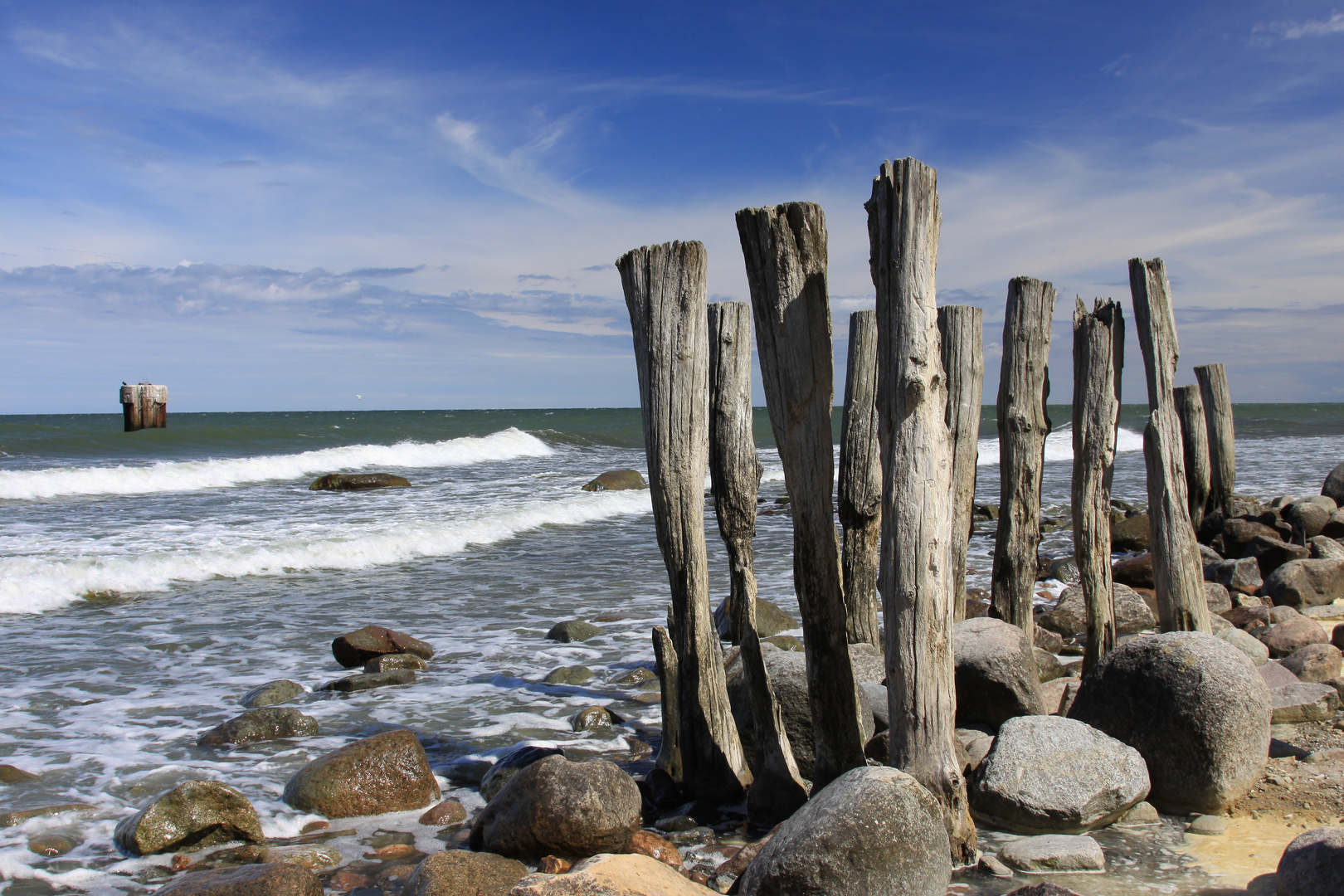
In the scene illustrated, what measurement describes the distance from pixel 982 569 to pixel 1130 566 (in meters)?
1.88

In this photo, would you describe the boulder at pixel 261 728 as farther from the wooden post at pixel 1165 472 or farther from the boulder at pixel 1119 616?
the boulder at pixel 1119 616

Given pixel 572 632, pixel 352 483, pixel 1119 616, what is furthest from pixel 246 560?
pixel 1119 616

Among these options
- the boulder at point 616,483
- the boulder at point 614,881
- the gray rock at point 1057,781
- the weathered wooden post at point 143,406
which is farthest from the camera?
the weathered wooden post at point 143,406

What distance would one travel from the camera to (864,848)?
9.97ft

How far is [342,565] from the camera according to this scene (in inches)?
469

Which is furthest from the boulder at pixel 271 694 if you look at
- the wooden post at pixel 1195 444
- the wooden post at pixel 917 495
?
the wooden post at pixel 1195 444

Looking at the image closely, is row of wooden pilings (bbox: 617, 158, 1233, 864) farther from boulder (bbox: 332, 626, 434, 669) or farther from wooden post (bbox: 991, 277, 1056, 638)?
boulder (bbox: 332, 626, 434, 669)

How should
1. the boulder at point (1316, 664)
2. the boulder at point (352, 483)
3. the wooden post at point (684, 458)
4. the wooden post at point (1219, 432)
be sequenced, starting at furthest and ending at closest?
the boulder at point (352, 483), the wooden post at point (1219, 432), the boulder at point (1316, 664), the wooden post at point (684, 458)

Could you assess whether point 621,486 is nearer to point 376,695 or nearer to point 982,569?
point 982,569

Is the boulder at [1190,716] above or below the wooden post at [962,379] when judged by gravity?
below

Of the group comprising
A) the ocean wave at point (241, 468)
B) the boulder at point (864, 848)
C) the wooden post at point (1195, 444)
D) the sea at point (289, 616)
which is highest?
the wooden post at point (1195, 444)

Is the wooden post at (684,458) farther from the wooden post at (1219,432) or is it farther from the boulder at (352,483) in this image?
the boulder at (352,483)

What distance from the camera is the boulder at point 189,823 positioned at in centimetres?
403

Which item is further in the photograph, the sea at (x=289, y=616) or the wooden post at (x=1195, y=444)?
the wooden post at (x=1195, y=444)
